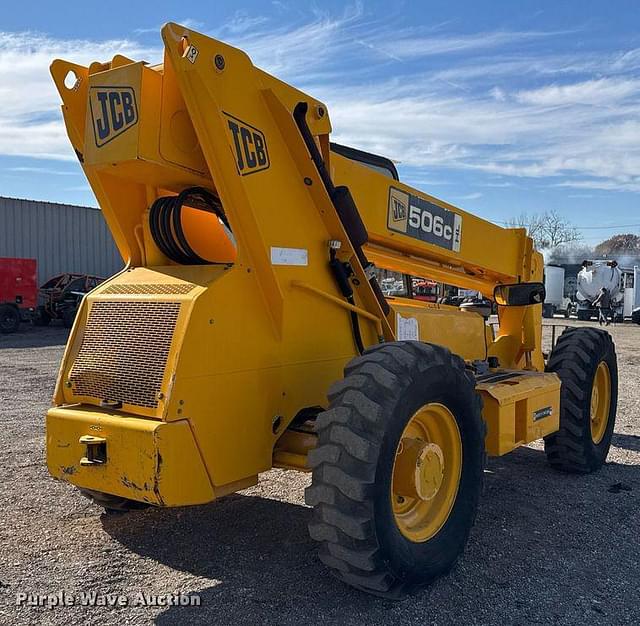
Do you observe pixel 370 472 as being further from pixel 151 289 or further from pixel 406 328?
pixel 406 328

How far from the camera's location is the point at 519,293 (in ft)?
22.5

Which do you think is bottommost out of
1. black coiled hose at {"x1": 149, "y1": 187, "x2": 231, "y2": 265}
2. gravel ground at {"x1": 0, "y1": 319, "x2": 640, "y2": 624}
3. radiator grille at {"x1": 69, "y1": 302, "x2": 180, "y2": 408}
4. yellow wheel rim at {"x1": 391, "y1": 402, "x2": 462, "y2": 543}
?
gravel ground at {"x1": 0, "y1": 319, "x2": 640, "y2": 624}

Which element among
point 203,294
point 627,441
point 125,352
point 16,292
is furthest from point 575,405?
point 16,292

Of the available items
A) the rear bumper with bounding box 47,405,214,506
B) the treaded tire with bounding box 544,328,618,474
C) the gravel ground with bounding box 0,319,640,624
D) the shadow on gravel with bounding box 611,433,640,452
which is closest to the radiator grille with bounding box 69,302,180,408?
the rear bumper with bounding box 47,405,214,506

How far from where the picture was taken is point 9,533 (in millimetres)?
4594

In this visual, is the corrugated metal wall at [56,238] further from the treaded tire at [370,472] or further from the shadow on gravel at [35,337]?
the treaded tire at [370,472]

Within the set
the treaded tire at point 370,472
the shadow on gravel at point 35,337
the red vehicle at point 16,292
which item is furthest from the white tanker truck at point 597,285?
the treaded tire at point 370,472

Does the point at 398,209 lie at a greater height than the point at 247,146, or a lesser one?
lesser

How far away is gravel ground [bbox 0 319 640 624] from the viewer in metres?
3.57

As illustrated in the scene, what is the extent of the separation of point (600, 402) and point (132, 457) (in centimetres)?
503

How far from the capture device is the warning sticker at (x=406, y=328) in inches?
191

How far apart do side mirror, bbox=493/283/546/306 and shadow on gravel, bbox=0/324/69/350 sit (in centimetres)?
1494

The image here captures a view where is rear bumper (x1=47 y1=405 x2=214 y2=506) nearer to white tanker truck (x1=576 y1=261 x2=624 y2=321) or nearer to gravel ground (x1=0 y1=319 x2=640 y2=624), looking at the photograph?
gravel ground (x1=0 y1=319 x2=640 y2=624)

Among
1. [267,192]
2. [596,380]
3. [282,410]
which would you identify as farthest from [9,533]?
[596,380]
